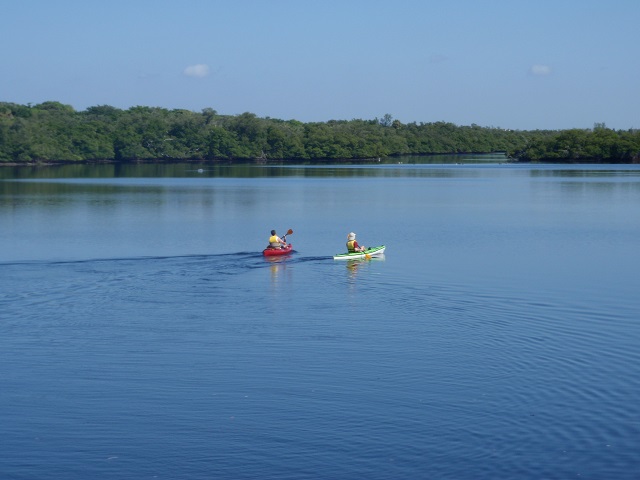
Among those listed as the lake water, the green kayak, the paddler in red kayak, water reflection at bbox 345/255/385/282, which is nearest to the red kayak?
the paddler in red kayak

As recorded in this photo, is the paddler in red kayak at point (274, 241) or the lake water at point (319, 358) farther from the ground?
the paddler in red kayak at point (274, 241)

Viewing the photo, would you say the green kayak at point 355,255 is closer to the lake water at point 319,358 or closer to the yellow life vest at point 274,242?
the lake water at point 319,358

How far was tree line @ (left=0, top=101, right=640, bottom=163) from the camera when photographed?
134 m

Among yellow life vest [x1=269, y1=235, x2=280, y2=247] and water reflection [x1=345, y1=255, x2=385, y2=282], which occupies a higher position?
yellow life vest [x1=269, y1=235, x2=280, y2=247]

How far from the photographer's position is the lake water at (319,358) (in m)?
11.5

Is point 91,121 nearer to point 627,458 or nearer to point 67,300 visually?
point 67,300

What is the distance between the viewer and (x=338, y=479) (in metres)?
10.7

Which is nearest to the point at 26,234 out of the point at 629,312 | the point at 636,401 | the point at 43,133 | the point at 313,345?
the point at 313,345

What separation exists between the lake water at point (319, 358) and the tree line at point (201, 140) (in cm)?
10363

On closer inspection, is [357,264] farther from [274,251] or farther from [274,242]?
[274,242]

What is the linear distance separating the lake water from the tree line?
340 ft

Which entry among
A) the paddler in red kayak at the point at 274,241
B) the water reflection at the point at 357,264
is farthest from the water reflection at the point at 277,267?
the water reflection at the point at 357,264

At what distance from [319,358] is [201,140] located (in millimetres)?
137248

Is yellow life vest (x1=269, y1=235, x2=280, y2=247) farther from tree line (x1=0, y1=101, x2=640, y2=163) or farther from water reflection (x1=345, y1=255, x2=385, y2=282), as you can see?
tree line (x1=0, y1=101, x2=640, y2=163)
